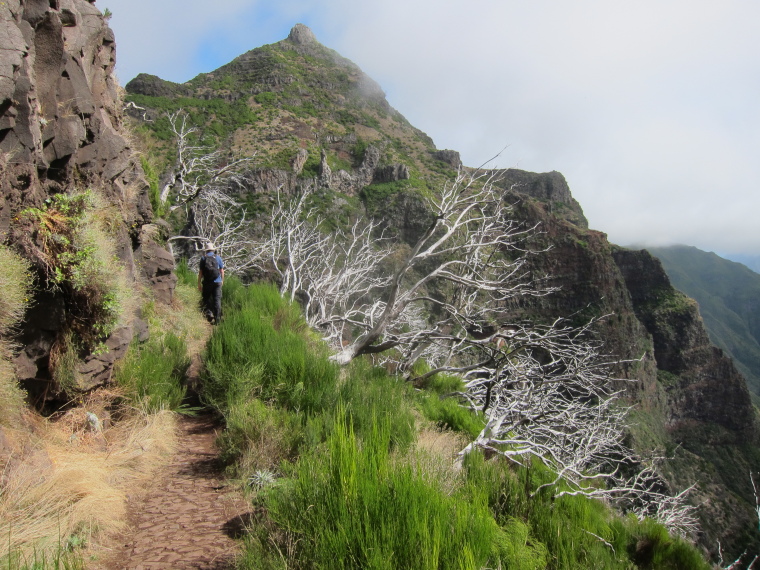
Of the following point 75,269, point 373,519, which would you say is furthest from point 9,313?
point 373,519

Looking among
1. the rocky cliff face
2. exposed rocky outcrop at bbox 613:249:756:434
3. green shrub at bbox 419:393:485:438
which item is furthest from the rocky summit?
green shrub at bbox 419:393:485:438

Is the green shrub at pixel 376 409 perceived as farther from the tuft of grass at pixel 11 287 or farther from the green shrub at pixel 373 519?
the tuft of grass at pixel 11 287

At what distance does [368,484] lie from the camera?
6.72ft

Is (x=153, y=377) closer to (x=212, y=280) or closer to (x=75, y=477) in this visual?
(x=75, y=477)

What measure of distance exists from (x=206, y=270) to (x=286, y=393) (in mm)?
3763

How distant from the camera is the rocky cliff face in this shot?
132 inches

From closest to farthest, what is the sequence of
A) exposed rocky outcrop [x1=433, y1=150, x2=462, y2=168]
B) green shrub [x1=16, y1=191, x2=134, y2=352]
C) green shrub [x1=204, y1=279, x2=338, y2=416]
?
1. green shrub [x1=16, y1=191, x2=134, y2=352]
2. green shrub [x1=204, y1=279, x2=338, y2=416]
3. exposed rocky outcrop [x1=433, y1=150, x2=462, y2=168]

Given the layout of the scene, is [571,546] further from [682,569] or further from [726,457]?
[726,457]

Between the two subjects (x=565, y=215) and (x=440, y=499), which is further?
(x=565, y=215)

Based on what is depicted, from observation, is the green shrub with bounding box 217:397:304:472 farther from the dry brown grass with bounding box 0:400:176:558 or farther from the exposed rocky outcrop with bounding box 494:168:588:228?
the exposed rocky outcrop with bounding box 494:168:588:228

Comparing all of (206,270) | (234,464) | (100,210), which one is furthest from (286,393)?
(206,270)

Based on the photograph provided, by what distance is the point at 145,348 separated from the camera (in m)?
5.57

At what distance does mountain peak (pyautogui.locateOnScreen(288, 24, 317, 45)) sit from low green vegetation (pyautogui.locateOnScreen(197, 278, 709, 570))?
10427cm

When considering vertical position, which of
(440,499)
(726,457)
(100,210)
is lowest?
(726,457)
